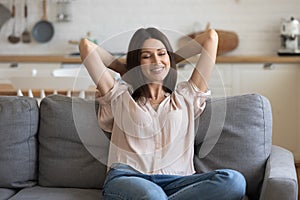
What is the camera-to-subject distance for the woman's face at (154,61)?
8.44 feet

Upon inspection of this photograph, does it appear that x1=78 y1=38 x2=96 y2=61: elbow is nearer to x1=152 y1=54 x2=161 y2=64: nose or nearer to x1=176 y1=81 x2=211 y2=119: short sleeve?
x1=152 y1=54 x2=161 y2=64: nose

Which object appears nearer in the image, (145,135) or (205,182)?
(205,182)

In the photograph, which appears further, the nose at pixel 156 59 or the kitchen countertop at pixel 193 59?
the kitchen countertop at pixel 193 59

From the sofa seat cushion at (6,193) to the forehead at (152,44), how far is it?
→ 2.99 ft

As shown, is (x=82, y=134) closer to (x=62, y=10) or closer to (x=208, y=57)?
(x=208, y=57)

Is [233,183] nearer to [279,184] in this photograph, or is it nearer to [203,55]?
[279,184]

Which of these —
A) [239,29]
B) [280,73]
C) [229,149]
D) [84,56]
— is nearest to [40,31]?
[239,29]

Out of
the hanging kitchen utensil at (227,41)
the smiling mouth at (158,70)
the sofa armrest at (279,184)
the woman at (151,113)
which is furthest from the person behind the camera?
the hanging kitchen utensil at (227,41)

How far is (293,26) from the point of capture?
15.8ft

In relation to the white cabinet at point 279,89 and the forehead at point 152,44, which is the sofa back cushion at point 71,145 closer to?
the forehead at point 152,44

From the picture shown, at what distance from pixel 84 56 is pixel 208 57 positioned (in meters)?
0.57

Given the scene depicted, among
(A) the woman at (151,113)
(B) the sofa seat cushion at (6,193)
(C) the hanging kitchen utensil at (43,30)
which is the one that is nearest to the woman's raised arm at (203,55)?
(A) the woman at (151,113)

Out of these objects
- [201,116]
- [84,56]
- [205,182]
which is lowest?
[205,182]

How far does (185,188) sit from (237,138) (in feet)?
1.39
